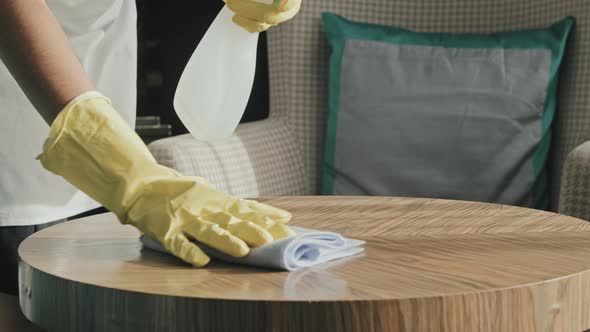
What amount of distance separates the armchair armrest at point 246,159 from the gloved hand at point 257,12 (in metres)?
0.47

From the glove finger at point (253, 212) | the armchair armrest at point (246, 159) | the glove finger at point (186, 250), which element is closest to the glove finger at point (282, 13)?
the glove finger at point (253, 212)

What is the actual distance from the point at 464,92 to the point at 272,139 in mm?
442

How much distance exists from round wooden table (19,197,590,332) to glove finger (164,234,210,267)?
0.05ft

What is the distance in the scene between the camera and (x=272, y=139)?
1.97 m

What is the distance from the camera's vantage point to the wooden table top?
796mm

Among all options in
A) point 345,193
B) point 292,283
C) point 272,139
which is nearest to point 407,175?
point 345,193

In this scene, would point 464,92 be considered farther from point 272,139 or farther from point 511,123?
point 272,139

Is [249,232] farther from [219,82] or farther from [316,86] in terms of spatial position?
[316,86]

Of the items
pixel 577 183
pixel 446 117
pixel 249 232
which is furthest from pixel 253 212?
pixel 446 117

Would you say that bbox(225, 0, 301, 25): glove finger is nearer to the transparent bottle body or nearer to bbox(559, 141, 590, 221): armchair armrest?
the transparent bottle body

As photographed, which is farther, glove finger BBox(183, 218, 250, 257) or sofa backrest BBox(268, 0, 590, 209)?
sofa backrest BBox(268, 0, 590, 209)

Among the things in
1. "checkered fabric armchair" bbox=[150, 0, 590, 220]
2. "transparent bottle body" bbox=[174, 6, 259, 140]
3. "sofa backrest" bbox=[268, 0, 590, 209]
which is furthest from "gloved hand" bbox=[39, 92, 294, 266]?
"sofa backrest" bbox=[268, 0, 590, 209]

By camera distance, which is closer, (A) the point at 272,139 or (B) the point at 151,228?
(B) the point at 151,228

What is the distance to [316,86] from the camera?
2.07 meters
